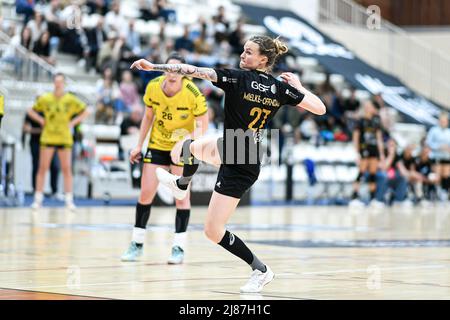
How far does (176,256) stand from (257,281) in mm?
2474

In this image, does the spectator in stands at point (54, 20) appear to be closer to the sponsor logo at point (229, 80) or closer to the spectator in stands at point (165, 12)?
the spectator in stands at point (165, 12)

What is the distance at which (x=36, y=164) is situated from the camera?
71.1 ft

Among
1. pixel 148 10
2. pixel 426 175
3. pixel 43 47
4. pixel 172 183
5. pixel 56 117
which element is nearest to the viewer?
pixel 172 183

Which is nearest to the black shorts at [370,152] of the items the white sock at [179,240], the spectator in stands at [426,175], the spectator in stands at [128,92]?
the spectator in stands at [426,175]

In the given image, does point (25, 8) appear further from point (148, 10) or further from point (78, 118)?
point (78, 118)

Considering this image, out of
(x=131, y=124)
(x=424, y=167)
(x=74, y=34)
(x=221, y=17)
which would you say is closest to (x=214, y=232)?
(x=131, y=124)

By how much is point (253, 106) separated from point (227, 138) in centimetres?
34

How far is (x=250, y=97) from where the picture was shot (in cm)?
859

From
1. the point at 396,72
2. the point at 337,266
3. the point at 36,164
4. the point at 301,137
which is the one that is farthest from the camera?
the point at 396,72

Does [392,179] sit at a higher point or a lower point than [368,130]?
lower

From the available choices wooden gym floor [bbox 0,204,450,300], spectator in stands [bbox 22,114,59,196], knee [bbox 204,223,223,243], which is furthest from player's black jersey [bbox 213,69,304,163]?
spectator in stands [bbox 22,114,59,196]

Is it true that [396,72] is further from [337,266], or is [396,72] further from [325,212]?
[337,266]

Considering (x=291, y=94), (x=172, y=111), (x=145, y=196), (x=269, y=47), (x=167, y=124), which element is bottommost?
(x=145, y=196)
